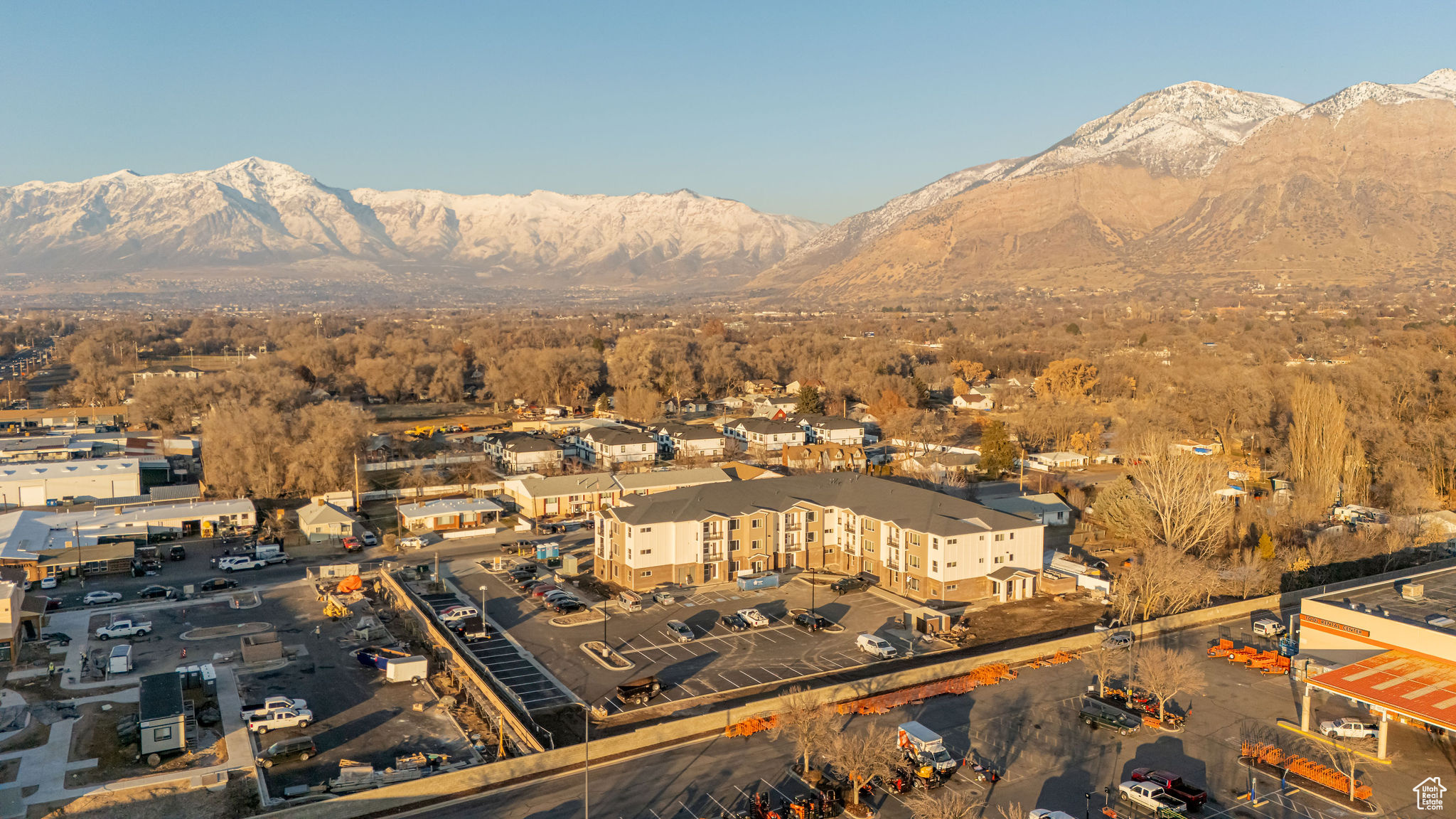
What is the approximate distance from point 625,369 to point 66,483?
35.9 meters

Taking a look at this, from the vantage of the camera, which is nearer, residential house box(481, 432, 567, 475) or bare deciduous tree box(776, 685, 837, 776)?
bare deciduous tree box(776, 685, 837, 776)

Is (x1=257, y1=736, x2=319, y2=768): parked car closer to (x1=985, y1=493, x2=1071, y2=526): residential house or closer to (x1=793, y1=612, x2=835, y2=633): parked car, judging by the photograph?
(x1=793, y1=612, x2=835, y2=633): parked car

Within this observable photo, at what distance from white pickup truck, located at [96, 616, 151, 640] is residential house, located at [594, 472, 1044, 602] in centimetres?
1038

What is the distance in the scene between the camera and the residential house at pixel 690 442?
43.2 m

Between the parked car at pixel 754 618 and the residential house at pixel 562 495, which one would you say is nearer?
the parked car at pixel 754 618

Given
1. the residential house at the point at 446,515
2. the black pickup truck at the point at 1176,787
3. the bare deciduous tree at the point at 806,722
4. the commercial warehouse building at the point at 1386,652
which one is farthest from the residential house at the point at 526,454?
the black pickup truck at the point at 1176,787

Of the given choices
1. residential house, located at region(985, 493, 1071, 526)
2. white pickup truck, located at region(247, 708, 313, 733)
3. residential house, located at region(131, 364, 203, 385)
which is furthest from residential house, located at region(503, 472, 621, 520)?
residential house, located at region(131, 364, 203, 385)

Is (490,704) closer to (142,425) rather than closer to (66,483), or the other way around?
(66,483)

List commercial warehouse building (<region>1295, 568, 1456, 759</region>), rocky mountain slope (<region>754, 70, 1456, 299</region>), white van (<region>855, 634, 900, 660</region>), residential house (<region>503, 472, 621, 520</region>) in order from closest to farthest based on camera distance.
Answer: commercial warehouse building (<region>1295, 568, 1456, 759</region>), white van (<region>855, 634, 900, 660</region>), residential house (<region>503, 472, 621, 520</region>), rocky mountain slope (<region>754, 70, 1456, 299</region>)

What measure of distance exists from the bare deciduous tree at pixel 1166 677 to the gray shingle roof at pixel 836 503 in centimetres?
638

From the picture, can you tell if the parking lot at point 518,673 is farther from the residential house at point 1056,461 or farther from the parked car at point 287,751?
the residential house at point 1056,461

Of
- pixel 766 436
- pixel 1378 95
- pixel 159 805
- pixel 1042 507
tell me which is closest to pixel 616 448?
pixel 766 436

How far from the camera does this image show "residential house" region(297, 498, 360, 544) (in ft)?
98.0

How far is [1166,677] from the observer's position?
16.8m
